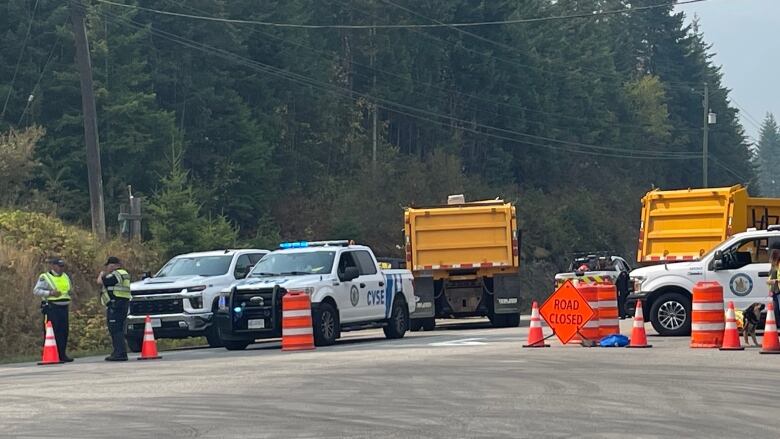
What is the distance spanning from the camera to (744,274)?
24.8 meters

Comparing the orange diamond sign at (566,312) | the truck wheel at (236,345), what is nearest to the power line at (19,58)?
the truck wheel at (236,345)

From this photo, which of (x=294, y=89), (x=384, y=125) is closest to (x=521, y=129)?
(x=384, y=125)

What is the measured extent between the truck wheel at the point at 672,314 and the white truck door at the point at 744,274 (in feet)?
2.51

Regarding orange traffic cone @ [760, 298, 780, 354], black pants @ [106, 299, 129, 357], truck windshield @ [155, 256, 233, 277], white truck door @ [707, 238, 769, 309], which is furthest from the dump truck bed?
orange traffic cone @ [760, 298, 780, 354]

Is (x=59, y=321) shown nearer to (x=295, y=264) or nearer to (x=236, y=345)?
(x=236, y=345)

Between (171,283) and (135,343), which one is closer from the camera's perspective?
(171,283)

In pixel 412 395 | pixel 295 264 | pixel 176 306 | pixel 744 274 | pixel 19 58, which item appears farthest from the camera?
pixel 19 58

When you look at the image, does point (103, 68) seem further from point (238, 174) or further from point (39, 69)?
point (238, 174)

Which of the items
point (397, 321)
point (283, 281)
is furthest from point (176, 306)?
point (397, 321)

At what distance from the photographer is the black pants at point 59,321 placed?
78.4 ft

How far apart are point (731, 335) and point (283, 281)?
8253mm

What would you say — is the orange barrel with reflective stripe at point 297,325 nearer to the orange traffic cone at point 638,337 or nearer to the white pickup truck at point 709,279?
the orange traffic cone at point 638,337

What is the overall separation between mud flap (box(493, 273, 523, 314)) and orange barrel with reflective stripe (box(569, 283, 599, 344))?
921 cm

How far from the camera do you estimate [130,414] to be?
1420 cm
